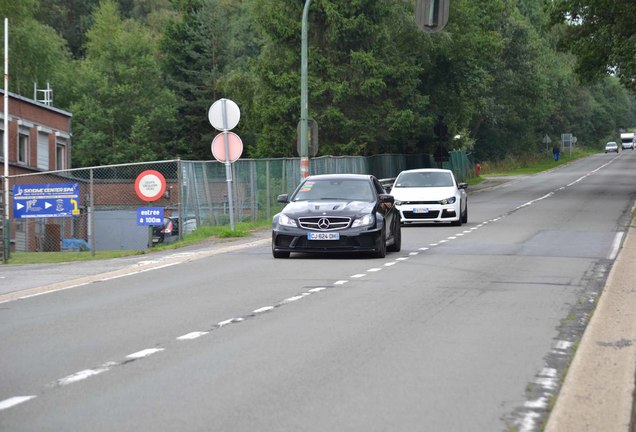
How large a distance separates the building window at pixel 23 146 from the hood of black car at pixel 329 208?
3521 cm

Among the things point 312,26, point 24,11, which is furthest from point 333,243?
point 24,11

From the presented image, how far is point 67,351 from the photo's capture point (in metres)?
9.88

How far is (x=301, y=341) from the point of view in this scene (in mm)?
10336

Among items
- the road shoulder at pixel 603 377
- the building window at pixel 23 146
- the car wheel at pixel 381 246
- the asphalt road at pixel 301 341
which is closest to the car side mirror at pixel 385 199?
the car wheel at pixel 381 246

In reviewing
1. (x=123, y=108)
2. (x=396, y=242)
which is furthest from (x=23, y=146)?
(x=396, y=242)

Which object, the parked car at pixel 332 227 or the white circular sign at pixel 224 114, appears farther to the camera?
the white circular sign at pixel 224 114

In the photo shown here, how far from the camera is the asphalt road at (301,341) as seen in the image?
23.9ft

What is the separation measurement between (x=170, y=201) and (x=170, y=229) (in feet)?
21.4

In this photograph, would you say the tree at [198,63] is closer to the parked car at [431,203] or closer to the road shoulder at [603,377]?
the parked car at [431,203]

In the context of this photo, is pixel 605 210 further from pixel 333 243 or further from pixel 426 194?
pixel 333 243

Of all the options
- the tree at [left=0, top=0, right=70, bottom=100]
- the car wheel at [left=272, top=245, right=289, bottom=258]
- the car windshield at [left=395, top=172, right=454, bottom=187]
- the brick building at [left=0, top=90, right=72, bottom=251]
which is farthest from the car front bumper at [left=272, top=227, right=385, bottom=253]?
the tree at [left=0, top=0, right=70, bottom=100]

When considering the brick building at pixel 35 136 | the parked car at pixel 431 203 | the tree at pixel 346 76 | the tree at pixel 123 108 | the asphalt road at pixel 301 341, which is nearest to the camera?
the asphalt road at pixel 301 341

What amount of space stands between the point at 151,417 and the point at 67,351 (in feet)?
9.85

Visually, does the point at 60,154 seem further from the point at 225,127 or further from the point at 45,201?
the point at 225,127
